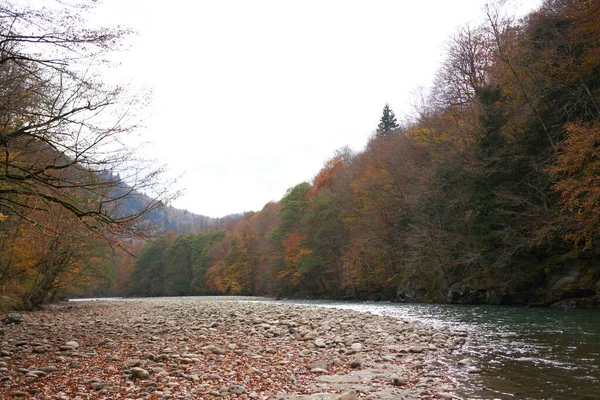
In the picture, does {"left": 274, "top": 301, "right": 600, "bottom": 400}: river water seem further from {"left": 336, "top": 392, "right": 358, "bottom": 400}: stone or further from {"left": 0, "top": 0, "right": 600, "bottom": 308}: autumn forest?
{"left": 0, "top": 0, "right": 600, "bottom": 308}: autumn forest

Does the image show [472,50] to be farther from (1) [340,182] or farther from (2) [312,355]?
(2) [312,355]

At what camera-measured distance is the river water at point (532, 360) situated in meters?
5.78

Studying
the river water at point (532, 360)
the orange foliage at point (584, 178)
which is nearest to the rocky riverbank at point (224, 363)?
the river water at point (532, 360)

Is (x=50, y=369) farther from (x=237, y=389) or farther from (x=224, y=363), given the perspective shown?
(x=237, y=389)

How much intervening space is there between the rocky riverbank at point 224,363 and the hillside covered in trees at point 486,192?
308 centimetres

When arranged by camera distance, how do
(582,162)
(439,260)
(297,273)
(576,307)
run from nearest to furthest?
(582,162), (576,307), (439,260), (297,273)

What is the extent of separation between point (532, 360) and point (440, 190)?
21.6 m

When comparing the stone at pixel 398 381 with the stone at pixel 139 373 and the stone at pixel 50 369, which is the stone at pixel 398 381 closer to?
the stone at pixel 139 373

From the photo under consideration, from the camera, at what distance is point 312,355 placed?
8.40m

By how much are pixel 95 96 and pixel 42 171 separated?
70.7 inches

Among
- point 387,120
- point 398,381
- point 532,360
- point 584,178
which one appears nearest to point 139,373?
point 398,381

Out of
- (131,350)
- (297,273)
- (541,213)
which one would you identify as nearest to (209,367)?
(131,350)

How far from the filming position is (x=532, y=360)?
7.74 metres

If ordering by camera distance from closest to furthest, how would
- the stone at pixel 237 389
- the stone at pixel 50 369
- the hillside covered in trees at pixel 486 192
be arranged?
the stone at pixel 237 389
the stone at pixel 50 369
the hillside covered in trees at pixel 486 192
